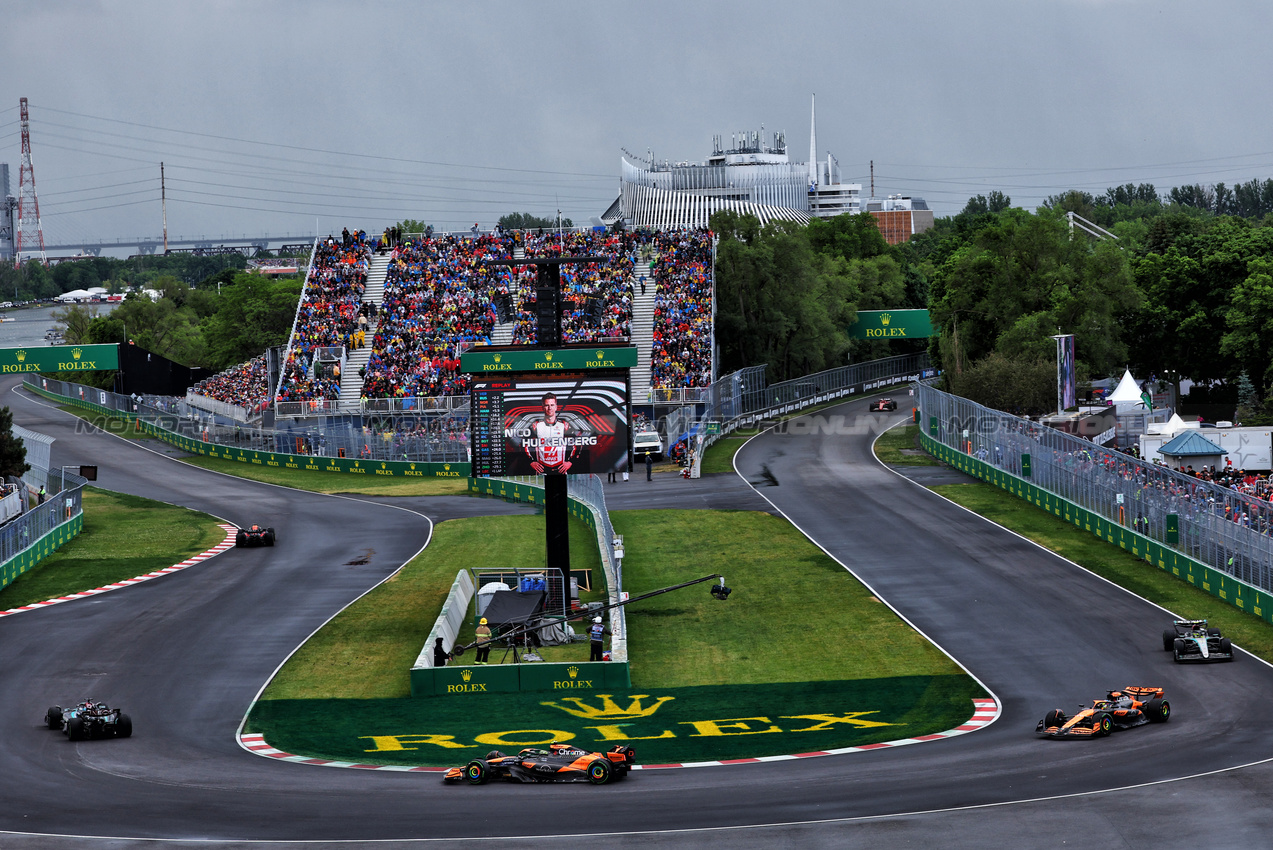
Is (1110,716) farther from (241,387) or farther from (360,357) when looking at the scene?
(241,387)

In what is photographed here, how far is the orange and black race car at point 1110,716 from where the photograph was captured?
2669 cm

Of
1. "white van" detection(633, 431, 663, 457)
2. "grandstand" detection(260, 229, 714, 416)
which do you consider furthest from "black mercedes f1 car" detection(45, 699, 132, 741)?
"grandstand" detection(260, 229, 714, 416)

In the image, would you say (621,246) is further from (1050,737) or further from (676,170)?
(676,170)

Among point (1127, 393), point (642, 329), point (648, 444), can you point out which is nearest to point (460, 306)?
point (642, 329)

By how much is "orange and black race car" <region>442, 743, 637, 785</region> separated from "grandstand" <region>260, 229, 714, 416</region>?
52029 mm

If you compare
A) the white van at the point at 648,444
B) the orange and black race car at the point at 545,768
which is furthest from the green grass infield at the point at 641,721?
the white van at the point at 648,444

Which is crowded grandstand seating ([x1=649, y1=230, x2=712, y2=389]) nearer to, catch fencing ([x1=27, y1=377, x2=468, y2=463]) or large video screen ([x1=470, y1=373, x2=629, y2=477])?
catch fencing ([x1=27, y1=377, x2=468, y2=463])

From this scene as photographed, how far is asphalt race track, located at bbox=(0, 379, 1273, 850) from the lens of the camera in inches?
848

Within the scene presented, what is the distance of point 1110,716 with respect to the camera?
27031 mm

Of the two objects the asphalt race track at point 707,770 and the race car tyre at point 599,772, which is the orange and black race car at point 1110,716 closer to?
the asphalt race track at point 707,770

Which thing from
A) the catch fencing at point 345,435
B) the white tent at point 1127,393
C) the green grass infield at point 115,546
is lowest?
the green grass infield at point 115,546

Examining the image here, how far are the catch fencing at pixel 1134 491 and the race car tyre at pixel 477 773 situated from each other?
73.0ft

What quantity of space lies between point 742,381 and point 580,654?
50.6 meters

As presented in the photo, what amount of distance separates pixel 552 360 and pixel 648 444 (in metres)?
32.9
